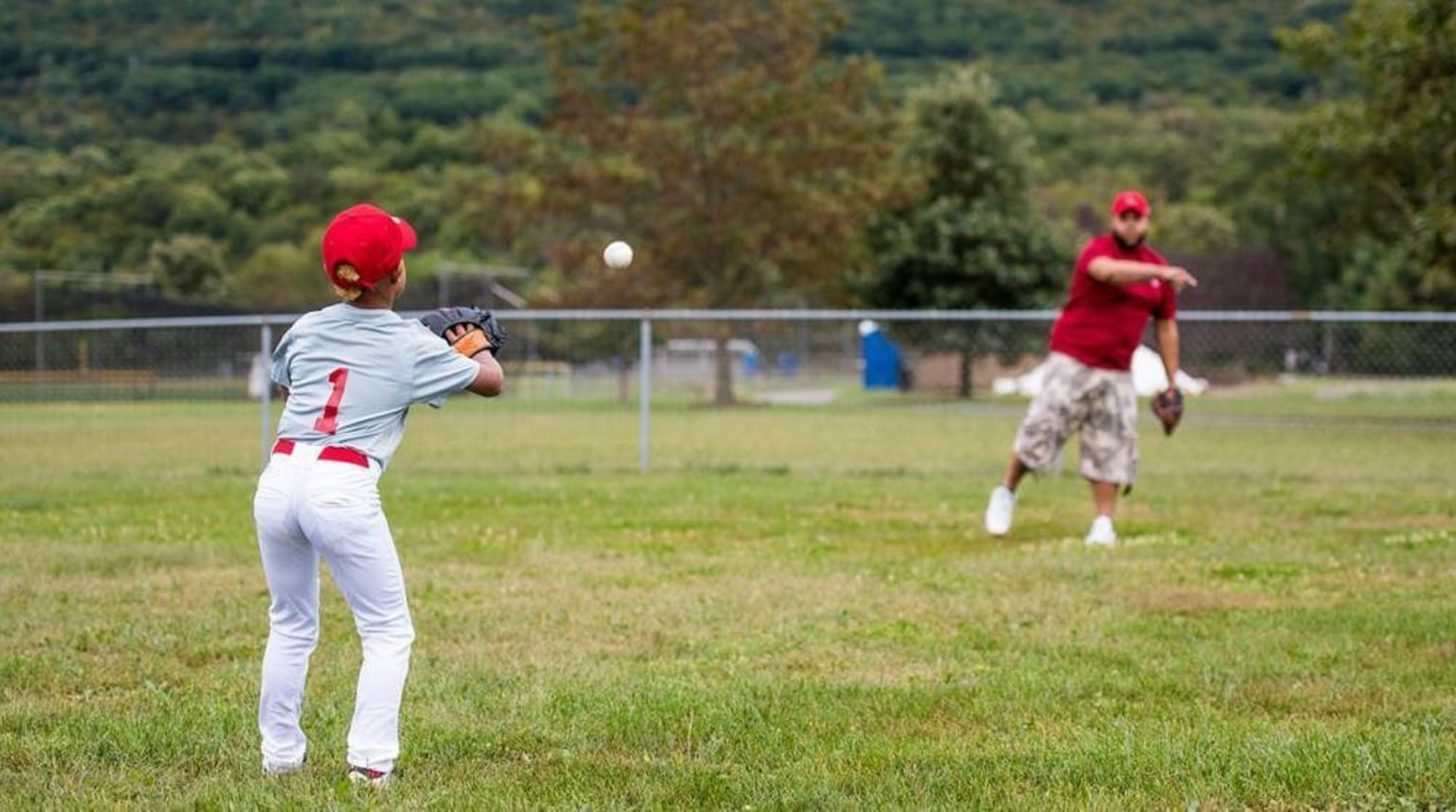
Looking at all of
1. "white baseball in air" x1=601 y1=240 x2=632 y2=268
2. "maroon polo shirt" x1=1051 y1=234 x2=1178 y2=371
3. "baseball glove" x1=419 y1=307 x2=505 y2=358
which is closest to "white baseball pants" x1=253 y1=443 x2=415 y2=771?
"baseball glove" x1=419 y1=307 x2=505 y2=358

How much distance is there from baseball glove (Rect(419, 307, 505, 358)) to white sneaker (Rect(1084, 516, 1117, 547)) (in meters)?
6.04

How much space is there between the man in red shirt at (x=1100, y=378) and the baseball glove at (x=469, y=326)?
5.87 meters

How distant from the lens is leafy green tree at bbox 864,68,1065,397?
42.2 metres

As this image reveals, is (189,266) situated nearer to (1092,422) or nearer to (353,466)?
(1092,422)

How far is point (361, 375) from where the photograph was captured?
14.8 feet

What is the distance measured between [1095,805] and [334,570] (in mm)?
2193

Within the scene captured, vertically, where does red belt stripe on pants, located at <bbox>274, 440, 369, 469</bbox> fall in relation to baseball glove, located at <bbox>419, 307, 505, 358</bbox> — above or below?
below

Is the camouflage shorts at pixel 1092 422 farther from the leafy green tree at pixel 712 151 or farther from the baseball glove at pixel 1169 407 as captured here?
the leafy green tree at pixel 712 151

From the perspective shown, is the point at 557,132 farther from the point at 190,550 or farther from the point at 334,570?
the point at 334,570

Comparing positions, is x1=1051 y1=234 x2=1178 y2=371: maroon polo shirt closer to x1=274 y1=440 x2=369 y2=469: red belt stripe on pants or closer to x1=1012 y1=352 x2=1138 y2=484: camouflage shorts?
x1=1012 y1=352 x2=1138 y2=484: camouflage shorts

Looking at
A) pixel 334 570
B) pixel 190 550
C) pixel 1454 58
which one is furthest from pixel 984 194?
pixel 334 570

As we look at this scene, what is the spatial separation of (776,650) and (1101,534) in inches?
158

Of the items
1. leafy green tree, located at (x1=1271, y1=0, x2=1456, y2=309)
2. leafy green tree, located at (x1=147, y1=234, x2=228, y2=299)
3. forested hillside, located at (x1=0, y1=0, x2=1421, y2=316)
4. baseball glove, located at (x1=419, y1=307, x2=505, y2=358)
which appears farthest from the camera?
forested hillside, located at (x1=0, y1=0, x2=1421, y2=316)

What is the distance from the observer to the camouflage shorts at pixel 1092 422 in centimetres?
1012
